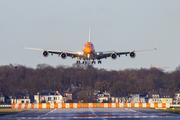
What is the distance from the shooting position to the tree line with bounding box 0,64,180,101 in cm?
13238

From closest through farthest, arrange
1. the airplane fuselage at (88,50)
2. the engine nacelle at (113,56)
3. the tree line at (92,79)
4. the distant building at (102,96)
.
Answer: the airplane fuselage at (88,50) → the engine nacelle at (113,56) → the tree line at (92,79) → the distant building at (102,96)

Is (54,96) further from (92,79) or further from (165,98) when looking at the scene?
(165,98)

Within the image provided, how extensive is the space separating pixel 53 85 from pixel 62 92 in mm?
8205

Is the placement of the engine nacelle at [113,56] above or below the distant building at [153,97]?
above

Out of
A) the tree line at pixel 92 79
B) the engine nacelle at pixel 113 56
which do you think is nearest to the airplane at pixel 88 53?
the engine nacelle at pixel 113 56

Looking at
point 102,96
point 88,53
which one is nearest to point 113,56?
point 88,53

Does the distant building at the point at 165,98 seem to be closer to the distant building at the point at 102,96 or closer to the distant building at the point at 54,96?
the distant building at the point at 102,96

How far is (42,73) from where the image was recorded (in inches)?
5743

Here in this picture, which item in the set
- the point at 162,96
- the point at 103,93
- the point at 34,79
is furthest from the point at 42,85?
the point at 162,96

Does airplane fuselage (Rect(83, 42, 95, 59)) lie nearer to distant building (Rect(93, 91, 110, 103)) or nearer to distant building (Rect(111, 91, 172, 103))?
distant building (Rect(111, 91, 172, 103))

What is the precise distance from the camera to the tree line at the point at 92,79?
13238cm

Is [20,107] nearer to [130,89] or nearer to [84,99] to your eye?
[84,99]

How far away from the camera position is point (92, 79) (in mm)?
151500

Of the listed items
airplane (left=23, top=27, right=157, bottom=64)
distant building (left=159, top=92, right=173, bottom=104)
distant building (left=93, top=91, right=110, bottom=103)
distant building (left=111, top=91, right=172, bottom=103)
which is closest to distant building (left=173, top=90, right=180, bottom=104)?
distant building (left=159, top=92, right=173, bottom=104)
